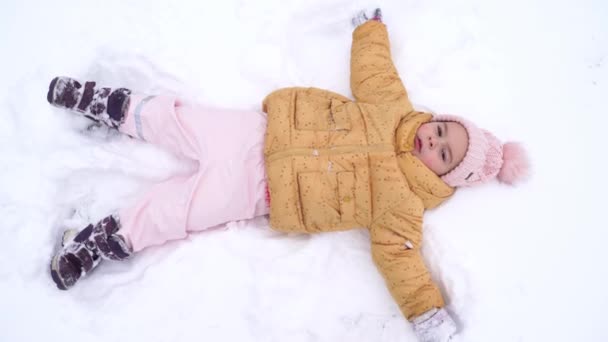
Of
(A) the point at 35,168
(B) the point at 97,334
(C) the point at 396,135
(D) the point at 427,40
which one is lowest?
(B) the point at 97,334

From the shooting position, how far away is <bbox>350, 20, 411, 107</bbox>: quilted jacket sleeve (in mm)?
1432

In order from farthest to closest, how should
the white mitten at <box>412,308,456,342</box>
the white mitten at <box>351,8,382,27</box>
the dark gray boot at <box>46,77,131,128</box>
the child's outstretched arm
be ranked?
the white mitten at <box>351,8,382,27</box> → the child's outstretched arm → the dark gray boot at <box>46,77,131,128</box> → the white mitten at <box>412,308,456,342</box>

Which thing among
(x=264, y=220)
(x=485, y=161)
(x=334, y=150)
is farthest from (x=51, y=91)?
(x=485, y=161)

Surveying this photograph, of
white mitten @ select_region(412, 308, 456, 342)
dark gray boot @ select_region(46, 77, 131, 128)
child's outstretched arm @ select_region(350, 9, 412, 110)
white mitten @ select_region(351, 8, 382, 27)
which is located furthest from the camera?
white mitten @ select_region(351, 8, 382, 27)

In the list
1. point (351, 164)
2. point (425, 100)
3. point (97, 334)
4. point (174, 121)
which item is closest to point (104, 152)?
point (174, 121)

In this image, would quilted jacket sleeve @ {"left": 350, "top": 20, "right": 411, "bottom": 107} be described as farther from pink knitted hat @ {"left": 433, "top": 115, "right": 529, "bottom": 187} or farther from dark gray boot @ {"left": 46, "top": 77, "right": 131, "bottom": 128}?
dark gray boot @ {"left": 46, "top": 77, "right": 131, "bottom": 128}

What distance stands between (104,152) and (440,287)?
3.71 ft

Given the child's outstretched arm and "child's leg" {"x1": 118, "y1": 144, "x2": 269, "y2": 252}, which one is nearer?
"child's leg" {"x1": 118, "y1": 144, "x2": 269, "y2": 252}

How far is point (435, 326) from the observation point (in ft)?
4.03

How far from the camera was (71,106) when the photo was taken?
53.6 inches

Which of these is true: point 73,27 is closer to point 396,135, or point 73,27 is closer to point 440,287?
Result: point 396,135

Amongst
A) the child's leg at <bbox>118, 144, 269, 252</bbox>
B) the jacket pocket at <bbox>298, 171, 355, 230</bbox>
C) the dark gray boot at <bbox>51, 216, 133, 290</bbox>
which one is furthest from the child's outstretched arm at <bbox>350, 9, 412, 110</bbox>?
the dark gray boot at <bbox>51, 216, 133, 290</bbox>

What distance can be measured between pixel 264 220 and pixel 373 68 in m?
0.62

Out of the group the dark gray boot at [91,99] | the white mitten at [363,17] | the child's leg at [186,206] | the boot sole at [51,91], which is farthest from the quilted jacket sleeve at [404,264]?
the boot sole at [51,91]
